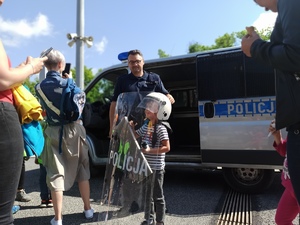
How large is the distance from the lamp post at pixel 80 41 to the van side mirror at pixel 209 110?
7337 mm

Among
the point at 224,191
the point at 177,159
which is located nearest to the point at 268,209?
the point at 224,191

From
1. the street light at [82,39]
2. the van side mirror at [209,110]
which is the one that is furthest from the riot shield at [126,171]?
the street light at [82,39]

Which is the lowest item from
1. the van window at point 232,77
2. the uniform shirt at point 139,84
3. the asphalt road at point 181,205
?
the asphalt road at point 181,205

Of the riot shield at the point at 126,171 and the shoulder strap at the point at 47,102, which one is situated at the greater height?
the shoulder strap at the point at 47,102

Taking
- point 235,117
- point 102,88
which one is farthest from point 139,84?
point 102,88

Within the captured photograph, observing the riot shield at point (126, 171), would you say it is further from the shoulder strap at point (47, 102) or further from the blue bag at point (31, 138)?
the shoulder strap at point (47, 102)

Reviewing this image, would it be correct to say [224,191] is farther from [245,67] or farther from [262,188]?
[245,67]

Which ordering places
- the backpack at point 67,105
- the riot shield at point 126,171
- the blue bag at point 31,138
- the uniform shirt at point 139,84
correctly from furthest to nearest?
the uniform shirt at point 139,84 < the backpack at point 67,105 < the riot shield at point 126,171 < the blue bag at point 31,138

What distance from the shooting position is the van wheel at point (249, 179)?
4.21 metres

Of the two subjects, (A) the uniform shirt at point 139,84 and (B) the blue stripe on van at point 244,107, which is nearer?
(A) the uniform shirt at point 139,84

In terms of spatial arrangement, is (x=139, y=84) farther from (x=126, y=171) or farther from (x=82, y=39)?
(x=82, y=39)

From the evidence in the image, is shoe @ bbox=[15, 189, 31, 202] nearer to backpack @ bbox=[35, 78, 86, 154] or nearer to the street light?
backpack @ bbox=[35, 78, 86, 154]

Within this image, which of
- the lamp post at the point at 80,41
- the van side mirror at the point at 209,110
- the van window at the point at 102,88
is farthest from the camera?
the lamp post at the point at 80,41

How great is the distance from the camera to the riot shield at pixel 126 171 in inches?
93.4
